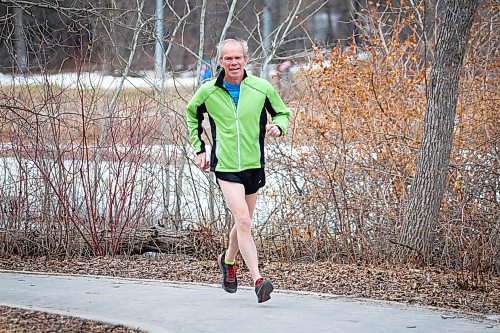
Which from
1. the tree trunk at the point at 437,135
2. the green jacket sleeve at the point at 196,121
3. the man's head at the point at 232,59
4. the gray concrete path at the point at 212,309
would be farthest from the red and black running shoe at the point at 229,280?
the tree trunk at the point at 437,135

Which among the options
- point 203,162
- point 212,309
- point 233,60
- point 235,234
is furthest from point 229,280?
point 233,60

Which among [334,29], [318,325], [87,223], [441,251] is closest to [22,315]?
[318,325]

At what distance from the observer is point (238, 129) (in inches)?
302

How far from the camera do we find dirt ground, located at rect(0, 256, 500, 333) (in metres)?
7.10

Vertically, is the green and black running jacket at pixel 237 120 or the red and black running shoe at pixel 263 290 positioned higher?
the green and black running jacket at pixel 237 120

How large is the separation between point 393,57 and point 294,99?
145 centimetres

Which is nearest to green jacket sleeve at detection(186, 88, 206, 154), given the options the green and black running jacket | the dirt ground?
the green and black running jacket

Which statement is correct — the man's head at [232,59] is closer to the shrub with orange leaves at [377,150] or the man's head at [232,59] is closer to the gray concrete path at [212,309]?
the gray concrete path at [212,309]

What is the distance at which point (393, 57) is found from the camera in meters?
12.3

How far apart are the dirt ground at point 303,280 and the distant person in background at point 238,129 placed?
4.51 ft

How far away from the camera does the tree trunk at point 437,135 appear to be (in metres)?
9.92

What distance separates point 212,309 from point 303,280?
1.90 m

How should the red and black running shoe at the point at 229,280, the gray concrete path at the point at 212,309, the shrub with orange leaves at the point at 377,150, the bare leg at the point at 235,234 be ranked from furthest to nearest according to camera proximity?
the shrub with orange leaves at the point at 377,150 → the red and black running shoe at the point at 229,280 → the bare leg at the point at 235,234 → the gray concrete path at the point at 212,309

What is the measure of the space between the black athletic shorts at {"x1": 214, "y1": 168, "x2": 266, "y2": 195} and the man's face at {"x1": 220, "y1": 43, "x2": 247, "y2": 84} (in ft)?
2.45
